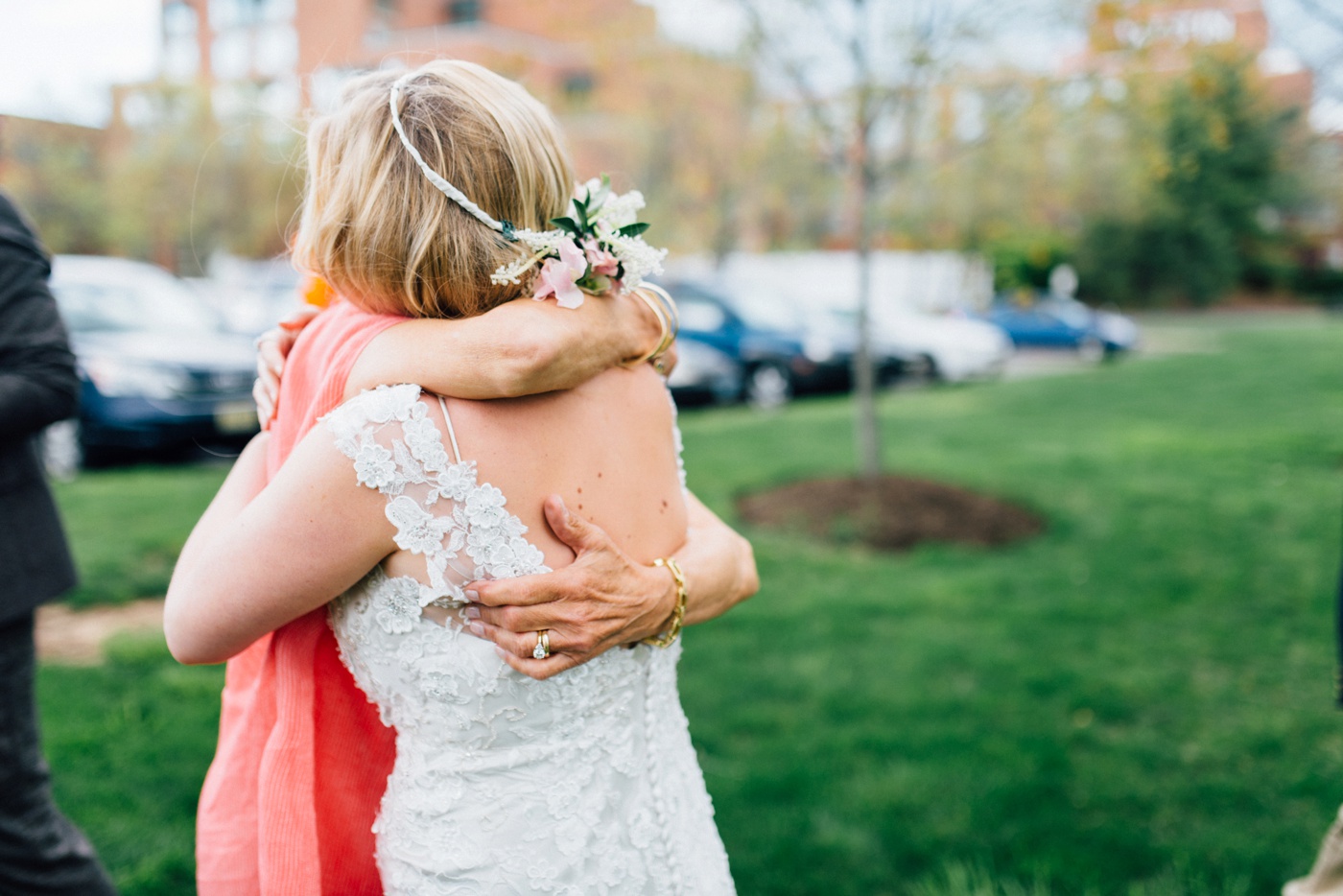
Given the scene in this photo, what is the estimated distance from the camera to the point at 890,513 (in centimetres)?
729

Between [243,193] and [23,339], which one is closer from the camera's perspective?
[23,339]

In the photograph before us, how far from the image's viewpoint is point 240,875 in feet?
5.25

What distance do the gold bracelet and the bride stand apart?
0.07m

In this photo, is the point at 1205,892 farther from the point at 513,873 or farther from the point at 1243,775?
the point at 513,873

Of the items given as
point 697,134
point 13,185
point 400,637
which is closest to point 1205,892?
point 400,637

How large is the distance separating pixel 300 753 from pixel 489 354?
68cm

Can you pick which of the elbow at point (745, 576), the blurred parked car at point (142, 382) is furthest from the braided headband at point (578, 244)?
the blurred parked car at point (142, 382)

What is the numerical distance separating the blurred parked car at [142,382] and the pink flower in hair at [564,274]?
8.33 meters

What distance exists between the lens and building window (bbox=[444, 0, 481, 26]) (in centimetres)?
4394

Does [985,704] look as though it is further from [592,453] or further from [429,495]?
[429,495]

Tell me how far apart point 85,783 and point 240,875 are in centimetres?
243

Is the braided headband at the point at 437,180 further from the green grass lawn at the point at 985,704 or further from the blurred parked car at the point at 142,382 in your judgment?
the blurred parked car at the point at 142,382

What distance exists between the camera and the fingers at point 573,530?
1.49 metres

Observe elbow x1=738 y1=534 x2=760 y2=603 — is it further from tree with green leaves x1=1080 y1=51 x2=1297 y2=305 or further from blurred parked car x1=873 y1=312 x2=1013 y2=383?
blurred parked car x1=873 y1=312 x2=1013 y2=383
